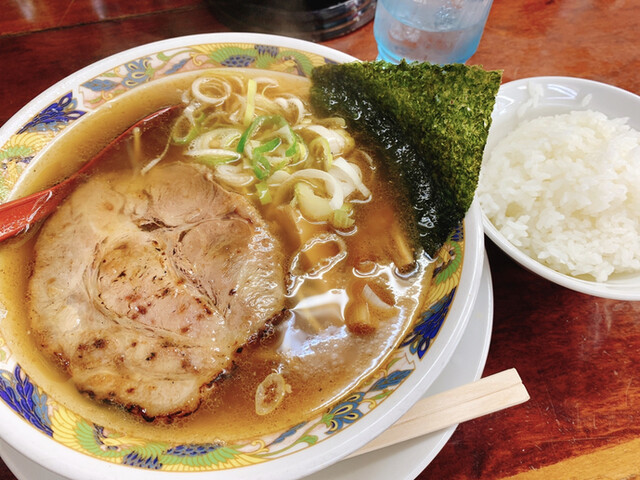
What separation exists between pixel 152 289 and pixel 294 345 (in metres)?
0.44

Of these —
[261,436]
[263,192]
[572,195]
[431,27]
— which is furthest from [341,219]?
[431,27]

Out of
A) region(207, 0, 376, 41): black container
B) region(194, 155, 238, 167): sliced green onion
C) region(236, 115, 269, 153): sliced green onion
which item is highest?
region(207, 0, 376, 41): black container

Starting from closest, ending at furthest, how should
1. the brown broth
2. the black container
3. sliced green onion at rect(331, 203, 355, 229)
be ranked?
the brown broth
sliced green onion at rect(331, 203, 355, 229)
the black container

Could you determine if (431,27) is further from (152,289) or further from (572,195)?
(152,289)

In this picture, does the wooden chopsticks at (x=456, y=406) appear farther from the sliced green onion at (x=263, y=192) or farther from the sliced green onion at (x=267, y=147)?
the sliced green onion at (x=267, y=147)

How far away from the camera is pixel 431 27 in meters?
2.14

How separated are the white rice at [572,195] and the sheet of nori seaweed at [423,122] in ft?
1.07

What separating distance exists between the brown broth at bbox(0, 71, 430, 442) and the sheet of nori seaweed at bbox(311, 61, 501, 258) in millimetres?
132

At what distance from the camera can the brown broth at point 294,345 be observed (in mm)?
1252

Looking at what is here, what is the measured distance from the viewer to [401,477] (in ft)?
4.11

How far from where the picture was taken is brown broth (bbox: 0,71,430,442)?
4.11ft

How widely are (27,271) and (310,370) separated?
93 cm

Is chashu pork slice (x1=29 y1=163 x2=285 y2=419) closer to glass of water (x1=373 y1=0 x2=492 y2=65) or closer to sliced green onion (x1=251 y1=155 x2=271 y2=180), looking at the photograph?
sliced green onion (x1=251 y1=155 x2=271 y2=180)

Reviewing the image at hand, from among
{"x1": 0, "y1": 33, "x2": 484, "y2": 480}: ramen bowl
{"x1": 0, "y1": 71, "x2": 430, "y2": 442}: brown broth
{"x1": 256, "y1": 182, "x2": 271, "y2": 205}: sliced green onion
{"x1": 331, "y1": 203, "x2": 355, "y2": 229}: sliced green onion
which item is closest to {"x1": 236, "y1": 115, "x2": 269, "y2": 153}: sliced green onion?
{"x1": 256, "y1": 182, "x2": 271, "y2": 205}: sliced green onion
